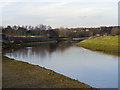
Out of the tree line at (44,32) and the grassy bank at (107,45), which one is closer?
the grassy bank at (107,45)

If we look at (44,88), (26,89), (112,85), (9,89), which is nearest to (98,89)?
(112,85)

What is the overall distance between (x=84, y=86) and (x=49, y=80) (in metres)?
2.68

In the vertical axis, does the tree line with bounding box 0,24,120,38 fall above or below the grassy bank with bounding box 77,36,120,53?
above

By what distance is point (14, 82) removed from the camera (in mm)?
9531

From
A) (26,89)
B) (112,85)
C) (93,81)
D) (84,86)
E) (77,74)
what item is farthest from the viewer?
(77,74)

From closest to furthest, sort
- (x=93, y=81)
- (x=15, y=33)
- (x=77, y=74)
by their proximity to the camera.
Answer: (x=93, y=81) < (x=77, y=74) < (x=15, y=33)

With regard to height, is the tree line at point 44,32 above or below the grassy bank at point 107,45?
above

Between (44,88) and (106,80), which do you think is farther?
(106,80)

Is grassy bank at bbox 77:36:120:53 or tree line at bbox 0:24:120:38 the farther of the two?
tree line at bbox 0:24:120:38

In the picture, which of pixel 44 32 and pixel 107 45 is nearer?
pixel 107 45

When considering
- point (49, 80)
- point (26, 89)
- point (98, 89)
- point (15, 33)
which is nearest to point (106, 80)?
point (98, 89)

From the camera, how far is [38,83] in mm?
9398

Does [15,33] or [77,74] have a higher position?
[15,33]

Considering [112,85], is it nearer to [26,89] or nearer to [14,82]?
[26,89]
